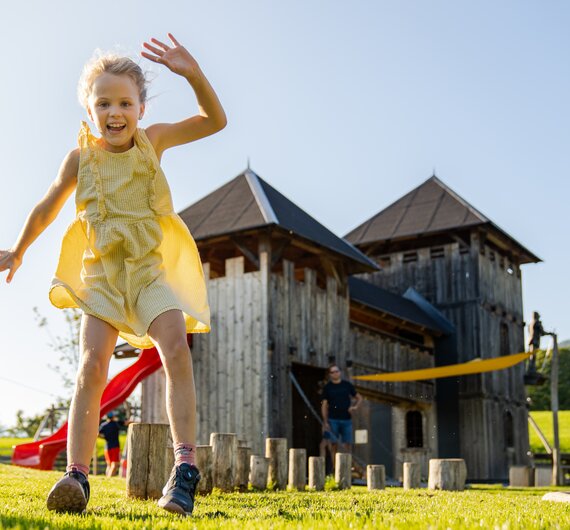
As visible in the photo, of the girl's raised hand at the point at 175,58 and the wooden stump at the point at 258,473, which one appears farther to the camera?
the wooden stump at the point at 258,473

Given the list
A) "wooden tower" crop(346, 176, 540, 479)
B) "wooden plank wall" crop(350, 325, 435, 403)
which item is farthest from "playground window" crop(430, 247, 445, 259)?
"wooden plank wall" crop(350, 325, 435, 403)

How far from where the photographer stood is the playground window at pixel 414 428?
83.7ft

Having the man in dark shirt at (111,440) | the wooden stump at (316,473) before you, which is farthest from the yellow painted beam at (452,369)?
the wooden stump at (316,473)

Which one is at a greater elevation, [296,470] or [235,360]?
[235,360]

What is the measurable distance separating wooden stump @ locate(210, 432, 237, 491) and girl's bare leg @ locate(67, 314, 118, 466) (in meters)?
3.72

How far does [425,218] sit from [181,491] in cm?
2375

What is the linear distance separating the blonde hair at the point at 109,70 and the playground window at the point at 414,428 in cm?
2229

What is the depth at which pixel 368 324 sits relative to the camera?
977 inches

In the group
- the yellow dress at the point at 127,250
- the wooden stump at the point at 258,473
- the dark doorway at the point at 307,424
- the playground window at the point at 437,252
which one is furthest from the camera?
the playground window at the point at 437,252

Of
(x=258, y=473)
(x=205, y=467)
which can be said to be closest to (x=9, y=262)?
(x=205, y=467)

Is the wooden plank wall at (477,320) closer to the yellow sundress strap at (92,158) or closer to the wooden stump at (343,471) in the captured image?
the wooden stump at (343,471)

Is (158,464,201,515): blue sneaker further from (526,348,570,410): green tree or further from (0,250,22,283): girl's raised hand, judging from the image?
(526,348,570,410): green tree

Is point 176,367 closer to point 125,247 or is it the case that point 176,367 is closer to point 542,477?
point 125,247

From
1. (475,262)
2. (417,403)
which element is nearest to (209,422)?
(417,403)
